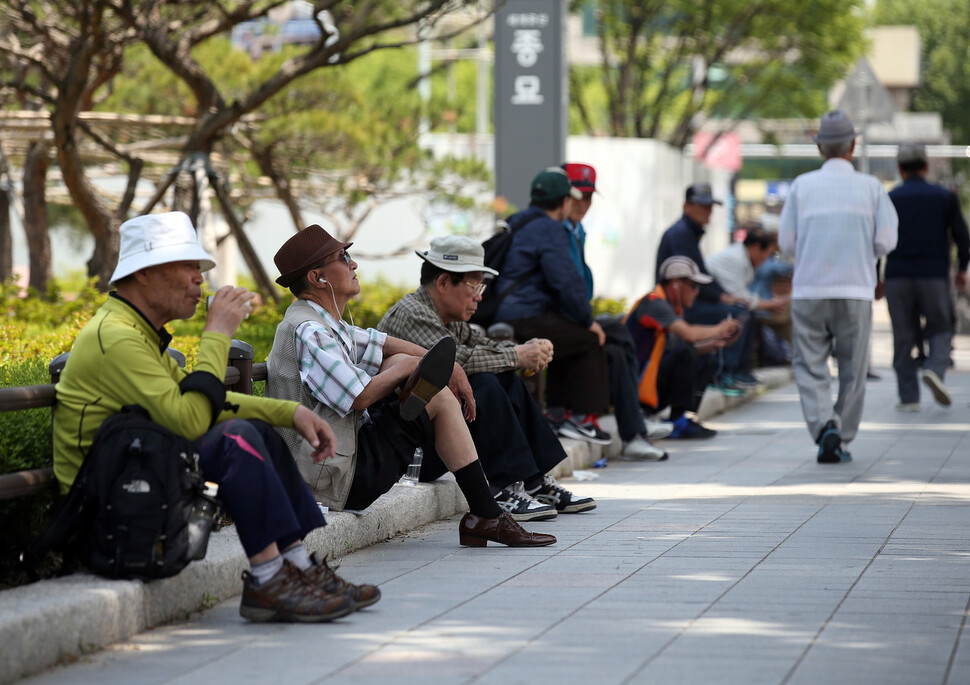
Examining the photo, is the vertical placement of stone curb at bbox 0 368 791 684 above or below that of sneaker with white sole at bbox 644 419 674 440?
above

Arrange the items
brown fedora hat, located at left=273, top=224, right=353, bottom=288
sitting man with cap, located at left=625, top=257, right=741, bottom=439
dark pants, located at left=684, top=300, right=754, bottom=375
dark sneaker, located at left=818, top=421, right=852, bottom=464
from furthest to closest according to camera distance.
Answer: dark pants, located at left=684, top=300, right=754, bottom=375 < sitting man with cap, located at left=625, top=257, right=741, bottom=439 < dark sneaker, located at left=818, top=421, right=852, bottom=464 < brown fedora hat, located at left=273, top=224, right=353, bottom=288

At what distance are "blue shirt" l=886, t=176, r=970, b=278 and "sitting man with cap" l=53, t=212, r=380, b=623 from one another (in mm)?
8458

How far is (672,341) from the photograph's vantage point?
33.8ft

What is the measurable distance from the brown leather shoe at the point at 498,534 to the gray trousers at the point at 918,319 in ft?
22.2

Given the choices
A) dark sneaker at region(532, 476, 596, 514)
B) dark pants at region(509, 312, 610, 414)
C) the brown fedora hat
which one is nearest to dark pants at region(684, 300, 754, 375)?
dark pants at region(509, 312, 610, 414)

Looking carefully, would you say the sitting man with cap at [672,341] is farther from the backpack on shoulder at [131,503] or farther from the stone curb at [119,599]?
the backpack on shoulder at [131,503]

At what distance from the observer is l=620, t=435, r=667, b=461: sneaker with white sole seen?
9.19 meters

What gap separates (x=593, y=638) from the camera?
14.1 feet

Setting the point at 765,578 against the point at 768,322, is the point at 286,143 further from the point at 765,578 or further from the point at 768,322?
the point at 765,578

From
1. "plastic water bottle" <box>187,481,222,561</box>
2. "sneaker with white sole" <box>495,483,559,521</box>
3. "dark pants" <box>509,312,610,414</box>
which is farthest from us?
"dark pants" <box>509,312,610,414</box>

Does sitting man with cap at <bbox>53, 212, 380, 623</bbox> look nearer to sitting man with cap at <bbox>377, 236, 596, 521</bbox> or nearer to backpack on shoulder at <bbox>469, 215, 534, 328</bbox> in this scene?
sitting man with cap at <bbox>377, 236, 596, 521</bbox>

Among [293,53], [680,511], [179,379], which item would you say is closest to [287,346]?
[179,379]

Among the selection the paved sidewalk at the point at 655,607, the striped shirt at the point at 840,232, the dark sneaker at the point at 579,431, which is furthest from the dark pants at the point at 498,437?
the striped shirt at the point at 840,232

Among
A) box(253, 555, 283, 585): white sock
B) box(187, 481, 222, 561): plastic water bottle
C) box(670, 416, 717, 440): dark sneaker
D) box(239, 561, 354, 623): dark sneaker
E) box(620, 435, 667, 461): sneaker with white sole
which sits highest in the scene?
box(187, 481, 222, 561): plastic water bottle
